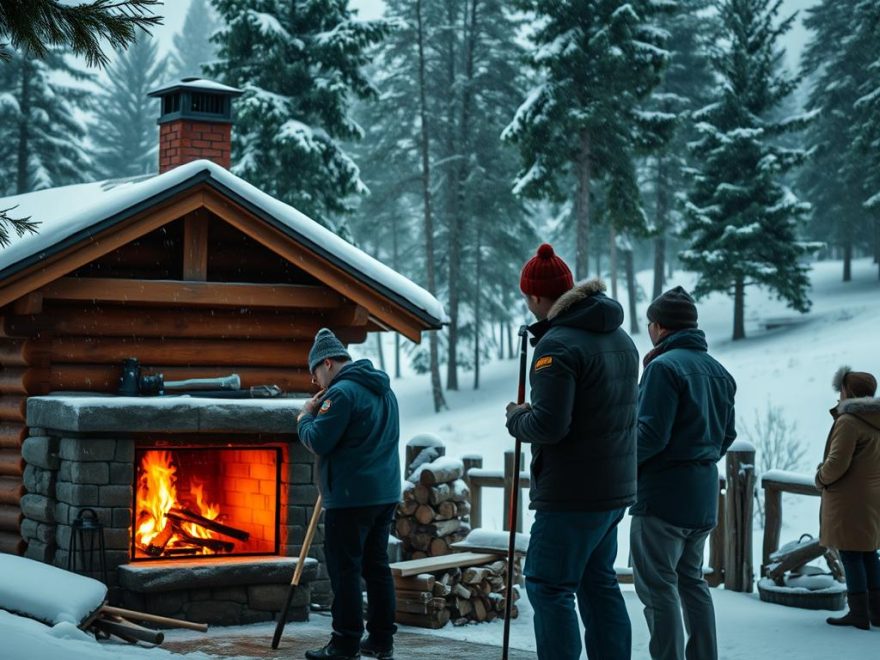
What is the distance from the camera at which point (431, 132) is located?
1398 inches

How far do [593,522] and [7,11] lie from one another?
336 centimetres

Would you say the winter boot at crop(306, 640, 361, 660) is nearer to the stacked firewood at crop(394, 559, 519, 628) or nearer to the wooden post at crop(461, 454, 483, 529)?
the stacked firewood at crop(394, 559, 519, 628)

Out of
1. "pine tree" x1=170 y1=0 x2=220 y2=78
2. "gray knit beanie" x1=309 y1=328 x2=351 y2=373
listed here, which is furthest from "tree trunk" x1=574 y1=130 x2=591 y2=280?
"pine tree" x1=170 y1=0 x2=220 y2=78

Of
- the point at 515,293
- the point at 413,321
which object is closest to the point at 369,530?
the point at 413,321

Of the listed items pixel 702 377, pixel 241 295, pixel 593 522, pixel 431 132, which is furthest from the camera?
pixel 431 132

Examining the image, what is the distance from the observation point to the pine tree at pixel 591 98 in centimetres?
2625

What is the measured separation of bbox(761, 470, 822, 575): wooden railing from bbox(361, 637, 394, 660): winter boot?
4.41 m

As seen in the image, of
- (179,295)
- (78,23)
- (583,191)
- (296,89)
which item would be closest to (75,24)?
(78,23)

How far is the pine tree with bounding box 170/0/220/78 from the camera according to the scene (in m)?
57.5

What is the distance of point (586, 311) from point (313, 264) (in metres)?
4.38

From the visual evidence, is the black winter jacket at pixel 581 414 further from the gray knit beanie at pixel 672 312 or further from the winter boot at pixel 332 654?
the winter boot at pixel 332 654

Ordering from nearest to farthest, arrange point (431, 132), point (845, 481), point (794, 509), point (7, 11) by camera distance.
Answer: point (7, 11) → point (845, 481) → point (794, 509) → point (431, 132)

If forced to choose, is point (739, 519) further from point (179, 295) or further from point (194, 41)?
point (194, 41)

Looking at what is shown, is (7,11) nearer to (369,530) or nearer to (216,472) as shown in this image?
(369,530)
